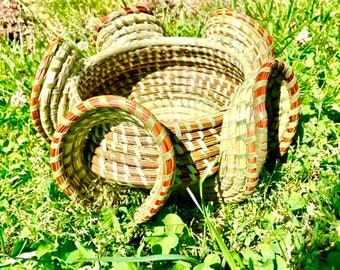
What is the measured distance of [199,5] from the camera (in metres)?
2.27

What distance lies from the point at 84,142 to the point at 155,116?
0.80 feet

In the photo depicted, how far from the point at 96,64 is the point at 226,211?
24.4 inches

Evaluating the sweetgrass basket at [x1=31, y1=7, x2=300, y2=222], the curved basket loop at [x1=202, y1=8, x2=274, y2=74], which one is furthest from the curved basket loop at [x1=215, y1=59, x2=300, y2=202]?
the curved basket loop at [x1=202, y1=8, x2=274, y2=74]

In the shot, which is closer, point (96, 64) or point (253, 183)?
point (253, 183)

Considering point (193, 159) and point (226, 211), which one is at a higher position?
point (193, 159)

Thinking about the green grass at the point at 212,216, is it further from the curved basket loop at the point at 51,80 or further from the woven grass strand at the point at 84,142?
the curved basket loop at the point at 51,80

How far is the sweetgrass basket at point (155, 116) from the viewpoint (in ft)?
4.44

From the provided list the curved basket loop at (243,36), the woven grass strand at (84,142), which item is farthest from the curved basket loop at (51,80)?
the curved basket loop at (243,36)

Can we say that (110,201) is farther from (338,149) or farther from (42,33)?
(42,33)

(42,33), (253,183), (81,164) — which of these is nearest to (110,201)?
(81,164)

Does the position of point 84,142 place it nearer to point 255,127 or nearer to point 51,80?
point 51,80

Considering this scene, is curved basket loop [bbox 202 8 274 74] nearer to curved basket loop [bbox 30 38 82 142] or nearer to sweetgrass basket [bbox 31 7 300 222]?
sweetgrass basket [bbox 31 7 300 222]

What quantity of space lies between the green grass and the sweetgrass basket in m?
0.08

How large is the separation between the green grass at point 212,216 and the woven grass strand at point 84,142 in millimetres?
83
